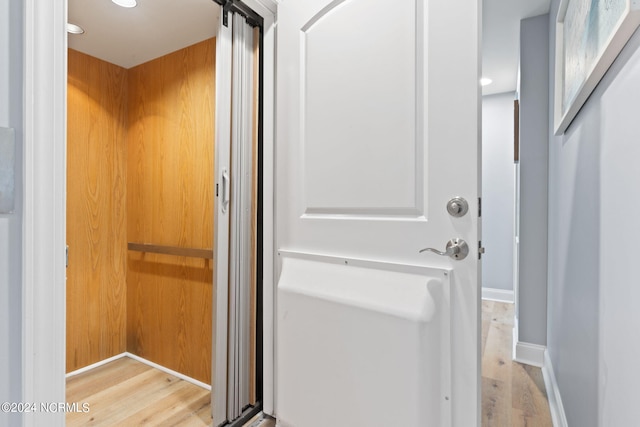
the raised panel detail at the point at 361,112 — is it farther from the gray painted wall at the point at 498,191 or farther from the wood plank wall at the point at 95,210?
the gray painted wall at the point at 498,191

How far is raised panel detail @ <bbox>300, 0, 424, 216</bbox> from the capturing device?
109 cm

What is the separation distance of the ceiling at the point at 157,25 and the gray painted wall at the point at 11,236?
1.03 m

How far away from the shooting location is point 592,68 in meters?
0.90

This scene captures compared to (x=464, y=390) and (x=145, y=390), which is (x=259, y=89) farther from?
(x=145, y=390)

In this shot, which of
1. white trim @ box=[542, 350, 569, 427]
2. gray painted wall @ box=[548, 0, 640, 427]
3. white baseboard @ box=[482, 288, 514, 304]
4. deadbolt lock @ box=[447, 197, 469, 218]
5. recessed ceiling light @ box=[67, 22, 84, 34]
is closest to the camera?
gray painted wall @ box=[548, 0, 640, 427]

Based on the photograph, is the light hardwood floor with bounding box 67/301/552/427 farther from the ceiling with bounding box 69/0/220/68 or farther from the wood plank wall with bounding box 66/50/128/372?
the ceiling with bounding box 69/0/220/68

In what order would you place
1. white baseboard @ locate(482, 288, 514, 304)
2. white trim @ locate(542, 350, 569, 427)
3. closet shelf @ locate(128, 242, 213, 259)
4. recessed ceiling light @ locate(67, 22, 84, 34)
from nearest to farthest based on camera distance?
white trim @ locate(542, 350, 569, 427) → recessed ceiling light @ locate(67, 22, 84, 34) → closet shelf @ locate(128, 242, 213, 259) → white baseboard @ locate(482, 288, 514, 304)

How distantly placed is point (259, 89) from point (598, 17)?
124 centimetres

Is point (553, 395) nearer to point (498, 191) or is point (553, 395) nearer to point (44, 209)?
point (44, 209)

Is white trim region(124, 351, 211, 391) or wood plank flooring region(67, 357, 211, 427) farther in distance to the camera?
white trim region(124, 351, 211, 391)

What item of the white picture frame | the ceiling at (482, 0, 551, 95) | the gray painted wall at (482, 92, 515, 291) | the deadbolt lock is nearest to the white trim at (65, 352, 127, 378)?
the deadbolt lock

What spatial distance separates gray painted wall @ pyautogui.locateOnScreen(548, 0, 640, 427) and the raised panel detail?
0.47 m

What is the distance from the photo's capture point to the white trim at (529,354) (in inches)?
85.9

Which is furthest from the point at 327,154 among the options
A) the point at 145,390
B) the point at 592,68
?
the point at 145,390
